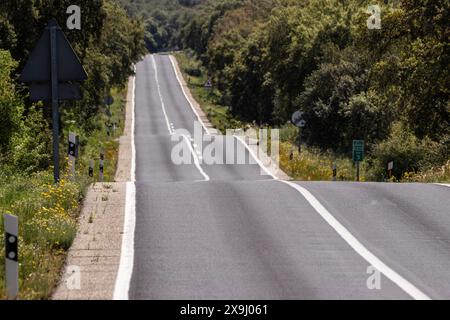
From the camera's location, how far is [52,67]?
1255 cm

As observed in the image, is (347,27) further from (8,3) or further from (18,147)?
(18,147)

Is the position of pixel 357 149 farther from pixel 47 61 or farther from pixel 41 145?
pixel 47 61

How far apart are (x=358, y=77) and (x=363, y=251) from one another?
111ft

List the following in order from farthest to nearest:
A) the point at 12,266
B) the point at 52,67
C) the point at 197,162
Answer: the point at 197,162 → the point at 52,67 → the point at 12,266

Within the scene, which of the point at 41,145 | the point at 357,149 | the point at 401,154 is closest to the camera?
the point at 41,145

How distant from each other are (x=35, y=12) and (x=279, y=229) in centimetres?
2249

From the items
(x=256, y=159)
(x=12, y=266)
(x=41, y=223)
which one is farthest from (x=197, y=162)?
(x=12, y=266)

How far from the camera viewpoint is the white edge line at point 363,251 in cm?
863

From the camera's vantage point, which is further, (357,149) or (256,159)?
(256,159)

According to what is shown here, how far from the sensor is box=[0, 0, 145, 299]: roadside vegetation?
9959 mm

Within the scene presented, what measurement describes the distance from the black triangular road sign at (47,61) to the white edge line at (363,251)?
458 cm

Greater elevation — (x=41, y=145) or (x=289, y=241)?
(x=41, y=145)

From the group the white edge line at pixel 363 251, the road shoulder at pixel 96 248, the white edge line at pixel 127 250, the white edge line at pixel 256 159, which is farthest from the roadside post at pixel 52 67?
the white edge line at pixel 256 159
